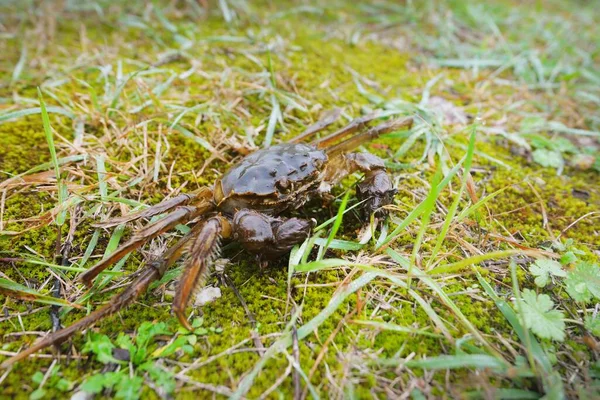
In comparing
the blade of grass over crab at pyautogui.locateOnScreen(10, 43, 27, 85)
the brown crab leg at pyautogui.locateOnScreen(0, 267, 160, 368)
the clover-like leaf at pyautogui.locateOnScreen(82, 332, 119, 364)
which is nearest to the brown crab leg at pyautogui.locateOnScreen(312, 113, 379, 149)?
the brown crab leg at pyautogui.locateOnScreen(0, 267, 160, 368)

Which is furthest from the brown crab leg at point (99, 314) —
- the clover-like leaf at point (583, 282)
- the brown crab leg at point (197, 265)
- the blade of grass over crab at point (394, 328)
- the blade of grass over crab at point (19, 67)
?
the blade of grass over crab at point (19, 67)

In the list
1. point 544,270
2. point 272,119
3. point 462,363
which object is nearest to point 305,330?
point 462,363

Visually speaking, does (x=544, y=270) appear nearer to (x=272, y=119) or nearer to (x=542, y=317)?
(x=542, y=317)

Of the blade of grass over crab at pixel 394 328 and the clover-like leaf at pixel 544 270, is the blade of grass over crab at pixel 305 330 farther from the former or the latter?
the clover-like leaf at pixel 544 270

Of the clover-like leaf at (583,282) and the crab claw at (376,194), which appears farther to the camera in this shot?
the crab claw at (376,194)

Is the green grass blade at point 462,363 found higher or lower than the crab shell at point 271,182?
lower

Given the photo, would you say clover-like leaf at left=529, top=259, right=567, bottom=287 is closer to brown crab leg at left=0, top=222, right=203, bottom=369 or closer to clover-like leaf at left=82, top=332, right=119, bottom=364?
brown crab leg at left=0, top=222, right=203, bottom=369

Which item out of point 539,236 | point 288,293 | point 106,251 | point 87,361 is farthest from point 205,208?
point 539,236
